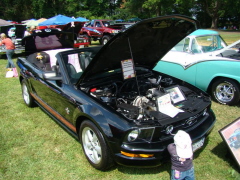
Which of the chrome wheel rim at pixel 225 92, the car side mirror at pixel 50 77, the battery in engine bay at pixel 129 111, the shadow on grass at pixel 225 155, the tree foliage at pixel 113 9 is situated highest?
the tree foliage at pixel 113 9

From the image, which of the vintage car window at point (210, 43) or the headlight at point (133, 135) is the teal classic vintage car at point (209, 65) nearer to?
the vintage car window at point (210, 43)

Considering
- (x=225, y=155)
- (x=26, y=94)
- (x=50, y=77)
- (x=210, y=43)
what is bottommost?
(x=225, y=155)

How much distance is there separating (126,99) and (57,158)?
1.32m

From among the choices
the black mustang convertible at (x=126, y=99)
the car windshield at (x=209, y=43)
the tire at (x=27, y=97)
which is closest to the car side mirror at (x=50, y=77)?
Result: the black mustang convertible at (x=126, y=99)

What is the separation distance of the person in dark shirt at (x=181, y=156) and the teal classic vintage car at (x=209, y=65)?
2.87m

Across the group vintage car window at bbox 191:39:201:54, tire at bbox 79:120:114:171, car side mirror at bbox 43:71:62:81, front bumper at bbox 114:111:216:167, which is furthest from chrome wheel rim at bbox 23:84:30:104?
vintage car window at bbox 191:39:201:54

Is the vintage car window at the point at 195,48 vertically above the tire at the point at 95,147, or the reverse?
the vintage car window at the point at 195,48

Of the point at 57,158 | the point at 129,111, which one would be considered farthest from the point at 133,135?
the point at 57,158

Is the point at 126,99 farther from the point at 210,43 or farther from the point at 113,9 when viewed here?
the point at 113,9

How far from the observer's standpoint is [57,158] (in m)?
3.10

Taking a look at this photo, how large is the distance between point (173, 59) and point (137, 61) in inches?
74.1

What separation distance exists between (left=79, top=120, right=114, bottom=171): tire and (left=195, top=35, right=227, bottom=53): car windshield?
3918 millimetres

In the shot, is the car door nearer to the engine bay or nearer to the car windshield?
the engine bay

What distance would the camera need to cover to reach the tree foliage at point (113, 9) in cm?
3569
